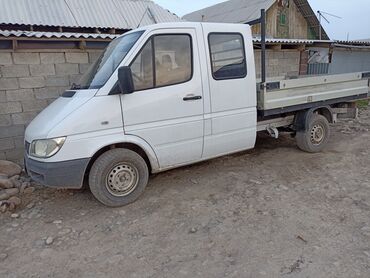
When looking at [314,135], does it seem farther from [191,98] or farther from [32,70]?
[32,70]

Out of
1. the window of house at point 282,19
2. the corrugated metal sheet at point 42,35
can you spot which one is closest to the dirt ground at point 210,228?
the corrugated metal sheet at point 42,35

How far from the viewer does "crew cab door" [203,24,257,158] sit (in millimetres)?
4266

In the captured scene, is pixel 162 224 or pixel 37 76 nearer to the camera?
pixel 162 224

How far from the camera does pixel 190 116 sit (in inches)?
163

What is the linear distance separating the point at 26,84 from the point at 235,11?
20700mm

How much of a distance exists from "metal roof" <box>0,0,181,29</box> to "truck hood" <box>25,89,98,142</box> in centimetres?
571

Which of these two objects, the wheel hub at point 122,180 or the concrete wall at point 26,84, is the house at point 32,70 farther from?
the wheel hub at point 122,180

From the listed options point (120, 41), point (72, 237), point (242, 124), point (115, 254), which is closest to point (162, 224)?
point (115, 254)

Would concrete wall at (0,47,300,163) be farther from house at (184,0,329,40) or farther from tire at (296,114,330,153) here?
house at (184,0,329,40)

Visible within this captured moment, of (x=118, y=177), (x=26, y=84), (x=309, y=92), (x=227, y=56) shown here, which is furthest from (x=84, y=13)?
(x=118, y=177)

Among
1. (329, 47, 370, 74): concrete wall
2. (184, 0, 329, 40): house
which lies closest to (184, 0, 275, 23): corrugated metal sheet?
(184, 0, 329, 40): house

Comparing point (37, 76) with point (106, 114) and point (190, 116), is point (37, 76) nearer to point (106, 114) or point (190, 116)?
point (106, 114)

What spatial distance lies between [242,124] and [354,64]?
14.9 m

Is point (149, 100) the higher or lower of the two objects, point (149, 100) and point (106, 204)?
the higher
